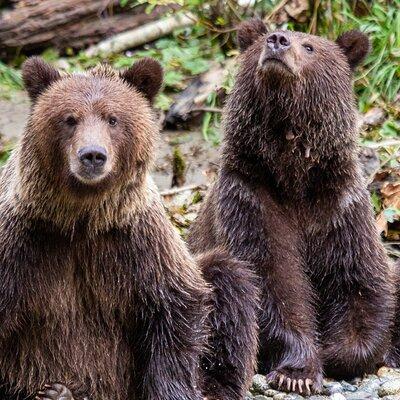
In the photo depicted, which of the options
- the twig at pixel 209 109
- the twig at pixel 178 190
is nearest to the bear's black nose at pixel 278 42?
the twig at pixel 178 190

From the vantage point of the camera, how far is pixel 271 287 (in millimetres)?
9086

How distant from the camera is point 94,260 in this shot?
295 inches

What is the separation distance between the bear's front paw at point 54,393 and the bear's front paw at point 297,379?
1919 millimetres

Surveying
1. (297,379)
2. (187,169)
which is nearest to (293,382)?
(297,379)

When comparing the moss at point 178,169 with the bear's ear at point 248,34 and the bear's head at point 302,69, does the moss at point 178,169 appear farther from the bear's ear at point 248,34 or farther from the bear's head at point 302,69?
the bear's head at point 302,69

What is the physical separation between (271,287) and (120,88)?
2218mm

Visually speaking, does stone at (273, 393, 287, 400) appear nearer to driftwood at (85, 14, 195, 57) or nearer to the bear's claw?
the bear's claw

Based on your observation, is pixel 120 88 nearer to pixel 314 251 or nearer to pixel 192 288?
pixel 192 288

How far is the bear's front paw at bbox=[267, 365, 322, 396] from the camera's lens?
884 cm

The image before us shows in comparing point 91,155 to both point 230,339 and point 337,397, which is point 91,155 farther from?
point 337,397

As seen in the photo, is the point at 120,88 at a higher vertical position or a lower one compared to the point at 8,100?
higher

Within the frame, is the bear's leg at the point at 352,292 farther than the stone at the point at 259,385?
Yes

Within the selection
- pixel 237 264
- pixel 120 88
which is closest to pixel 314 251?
pixel 237 264

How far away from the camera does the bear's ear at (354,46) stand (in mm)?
9594
